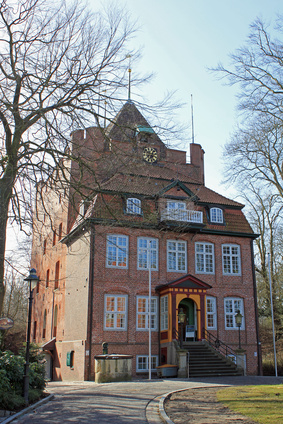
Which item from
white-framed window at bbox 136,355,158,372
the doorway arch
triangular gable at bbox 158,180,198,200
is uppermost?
triangular gable at bbox 158,180,198,200

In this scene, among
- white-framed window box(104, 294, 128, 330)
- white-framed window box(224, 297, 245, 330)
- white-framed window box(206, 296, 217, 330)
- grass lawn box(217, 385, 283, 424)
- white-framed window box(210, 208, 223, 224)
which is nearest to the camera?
grass lawn box(217, 385, 283, 424)

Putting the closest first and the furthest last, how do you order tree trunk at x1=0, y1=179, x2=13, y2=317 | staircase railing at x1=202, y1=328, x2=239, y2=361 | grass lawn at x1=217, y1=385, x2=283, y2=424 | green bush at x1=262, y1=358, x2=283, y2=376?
1. grass lawn at x1=217, y1=385, x2=283, y2=424
2. tree trunk at x1=0, y1=179, x2=13, y2=317
3. staircase railing at x1=202, y1=328, x2=239, y2=361
4. green bush at x1=262, y1=358, x2=283, y2=376

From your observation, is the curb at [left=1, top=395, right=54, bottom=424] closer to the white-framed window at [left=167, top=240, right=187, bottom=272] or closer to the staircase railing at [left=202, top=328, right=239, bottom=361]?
the staircase railing at [left=202, top=328, right=239, bottom=361]

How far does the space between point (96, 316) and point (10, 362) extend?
40.7 ft

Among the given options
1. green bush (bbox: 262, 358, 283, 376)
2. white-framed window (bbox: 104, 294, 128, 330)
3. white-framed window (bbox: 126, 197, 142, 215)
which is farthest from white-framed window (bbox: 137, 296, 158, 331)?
white-framed window (bbox: 126, 197, 142, 215)

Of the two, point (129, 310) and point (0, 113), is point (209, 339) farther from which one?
point (0, 113)

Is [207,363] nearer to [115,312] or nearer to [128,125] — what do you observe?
[115,312]

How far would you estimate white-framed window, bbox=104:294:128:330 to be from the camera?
82.7 feet

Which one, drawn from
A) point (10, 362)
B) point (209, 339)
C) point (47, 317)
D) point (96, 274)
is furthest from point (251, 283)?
point (10, 362)

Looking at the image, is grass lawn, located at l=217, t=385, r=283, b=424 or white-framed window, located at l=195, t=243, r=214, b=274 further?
white-framed window, located at l=195, t=243, r=214, b=274

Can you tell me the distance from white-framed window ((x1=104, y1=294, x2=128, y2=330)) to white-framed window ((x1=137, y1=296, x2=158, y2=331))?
0.88 meters

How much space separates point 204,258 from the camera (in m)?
28.5

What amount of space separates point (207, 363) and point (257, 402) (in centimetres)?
1303

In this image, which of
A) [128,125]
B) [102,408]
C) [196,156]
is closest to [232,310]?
[196,156]
